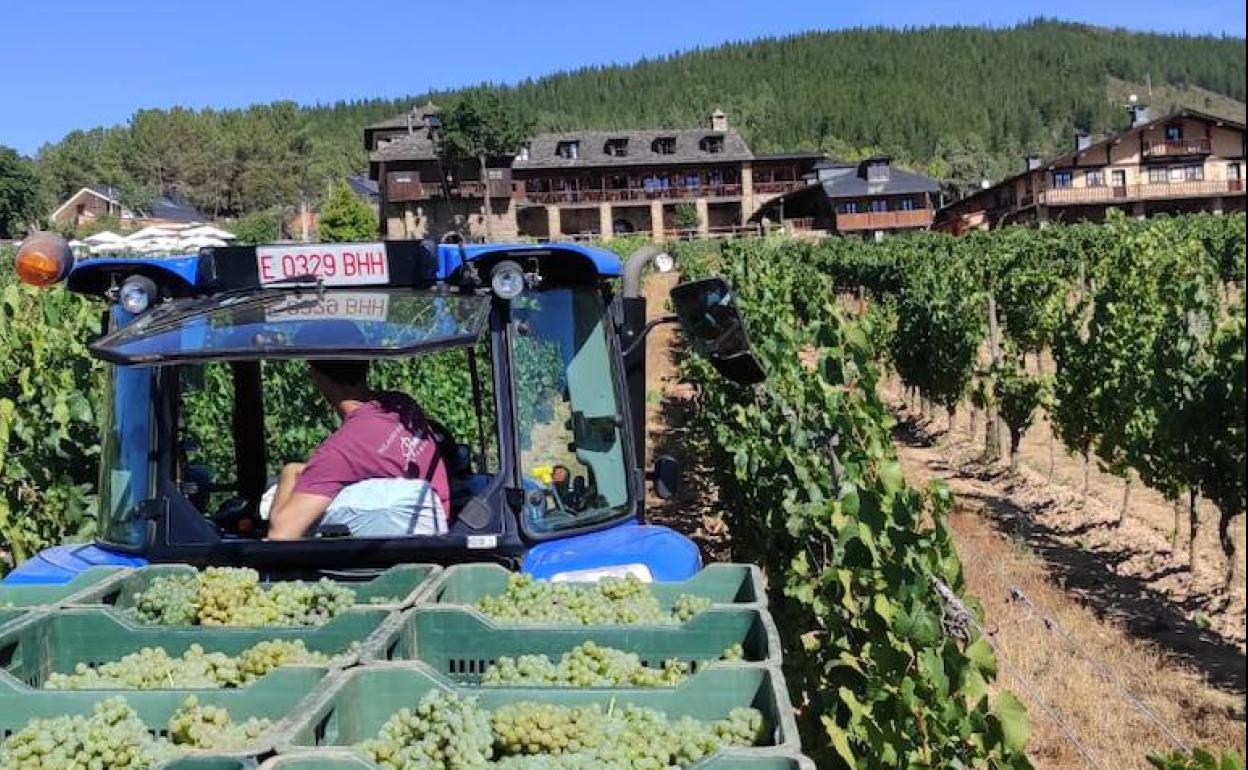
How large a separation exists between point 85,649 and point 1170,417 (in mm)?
7543

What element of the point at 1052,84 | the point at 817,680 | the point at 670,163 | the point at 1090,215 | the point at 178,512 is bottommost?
the point at 817,680

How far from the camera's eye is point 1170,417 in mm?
8203

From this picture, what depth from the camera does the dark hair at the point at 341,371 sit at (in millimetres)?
3461

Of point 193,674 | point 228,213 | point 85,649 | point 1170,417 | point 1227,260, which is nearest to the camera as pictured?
point 193,674

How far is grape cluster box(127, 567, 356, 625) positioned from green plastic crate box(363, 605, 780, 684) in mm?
207

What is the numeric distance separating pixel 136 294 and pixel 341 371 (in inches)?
24.2

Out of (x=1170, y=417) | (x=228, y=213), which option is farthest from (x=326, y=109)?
(x=1170, y=417)

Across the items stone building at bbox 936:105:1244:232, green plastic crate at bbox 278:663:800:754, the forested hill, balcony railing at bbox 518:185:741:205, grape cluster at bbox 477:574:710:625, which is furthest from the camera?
the forested hill

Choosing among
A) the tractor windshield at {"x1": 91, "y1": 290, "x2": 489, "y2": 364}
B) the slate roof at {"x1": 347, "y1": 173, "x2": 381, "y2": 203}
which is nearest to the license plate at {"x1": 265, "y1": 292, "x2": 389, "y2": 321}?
the tractor windshield at {"x1": 91, "y1": 290, "x2": 489, "y2": 364}

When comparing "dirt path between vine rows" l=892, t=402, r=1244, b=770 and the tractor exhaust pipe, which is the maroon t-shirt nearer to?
the tractor exhaust pipe

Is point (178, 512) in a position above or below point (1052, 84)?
below

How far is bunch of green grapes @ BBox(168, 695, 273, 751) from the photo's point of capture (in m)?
2.01

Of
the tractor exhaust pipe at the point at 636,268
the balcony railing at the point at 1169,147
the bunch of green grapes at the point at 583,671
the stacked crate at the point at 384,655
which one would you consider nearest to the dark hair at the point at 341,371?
the stacked crate at the point at 384,655

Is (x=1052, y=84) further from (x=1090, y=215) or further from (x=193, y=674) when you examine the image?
(x=193, y=674)
